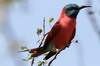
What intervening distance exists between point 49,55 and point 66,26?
1.64 feet

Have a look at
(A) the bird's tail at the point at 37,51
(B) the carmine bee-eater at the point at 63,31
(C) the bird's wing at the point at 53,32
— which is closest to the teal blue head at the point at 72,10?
(B) the carmine bee-eater at the point at 63,31

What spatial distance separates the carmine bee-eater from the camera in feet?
11.9

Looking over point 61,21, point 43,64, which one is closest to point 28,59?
point 43,64

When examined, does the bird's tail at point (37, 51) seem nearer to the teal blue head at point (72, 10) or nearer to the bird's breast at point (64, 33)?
the bird's breast at point (64, 33)

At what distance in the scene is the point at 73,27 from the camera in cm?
364

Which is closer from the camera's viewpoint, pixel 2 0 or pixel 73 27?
pixel 2 0

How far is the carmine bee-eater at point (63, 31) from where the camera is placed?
11.9ft

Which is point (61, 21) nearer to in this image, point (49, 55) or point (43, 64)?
point (49, 55)

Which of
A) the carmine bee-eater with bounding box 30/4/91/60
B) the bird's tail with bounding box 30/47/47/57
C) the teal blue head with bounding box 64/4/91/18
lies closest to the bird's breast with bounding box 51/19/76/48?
the carmine bee-eater with bounding box 30/4/91/60

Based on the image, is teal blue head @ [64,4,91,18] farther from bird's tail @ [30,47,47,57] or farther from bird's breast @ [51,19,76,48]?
A: bird's tail @ [30,47,47,57]

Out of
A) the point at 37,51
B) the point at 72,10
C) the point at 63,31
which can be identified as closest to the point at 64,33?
the point at 63,31

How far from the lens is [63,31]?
375cm

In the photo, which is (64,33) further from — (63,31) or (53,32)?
(53,32)

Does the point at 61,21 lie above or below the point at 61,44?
above
